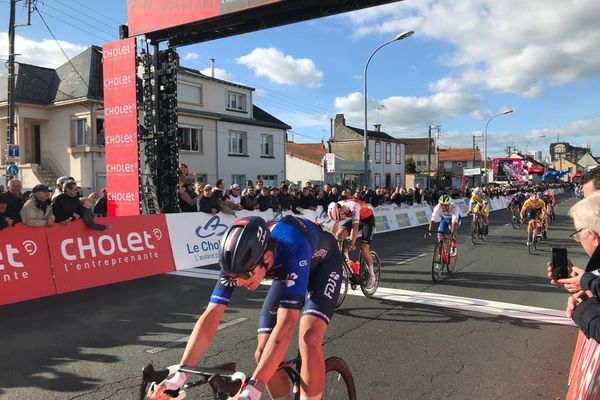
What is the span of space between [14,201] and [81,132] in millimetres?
17182

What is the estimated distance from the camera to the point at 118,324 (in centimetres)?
618

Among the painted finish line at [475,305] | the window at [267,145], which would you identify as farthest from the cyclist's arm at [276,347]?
the window at [267,145]

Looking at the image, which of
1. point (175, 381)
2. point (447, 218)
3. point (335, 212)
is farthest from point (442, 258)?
point (175, 381)

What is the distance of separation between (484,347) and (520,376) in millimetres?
824

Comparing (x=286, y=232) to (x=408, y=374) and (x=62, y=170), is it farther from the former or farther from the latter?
(x=62, y=170)

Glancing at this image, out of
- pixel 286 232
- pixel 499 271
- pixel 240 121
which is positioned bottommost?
pixel 499 271

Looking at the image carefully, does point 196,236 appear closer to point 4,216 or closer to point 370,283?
point 4,216

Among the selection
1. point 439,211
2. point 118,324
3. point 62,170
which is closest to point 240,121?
point 62,170

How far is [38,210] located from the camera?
319 inches

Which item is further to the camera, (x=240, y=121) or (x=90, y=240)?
(x=240, y=121)

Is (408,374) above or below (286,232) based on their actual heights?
below

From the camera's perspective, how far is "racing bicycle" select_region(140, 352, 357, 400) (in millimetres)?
2027

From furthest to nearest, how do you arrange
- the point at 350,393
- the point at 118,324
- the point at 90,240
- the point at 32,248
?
the point at 90,240 < the point at 32,248 < the point at 118,324 < the point at 350,393

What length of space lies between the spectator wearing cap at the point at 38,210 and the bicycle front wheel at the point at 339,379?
269 inches
